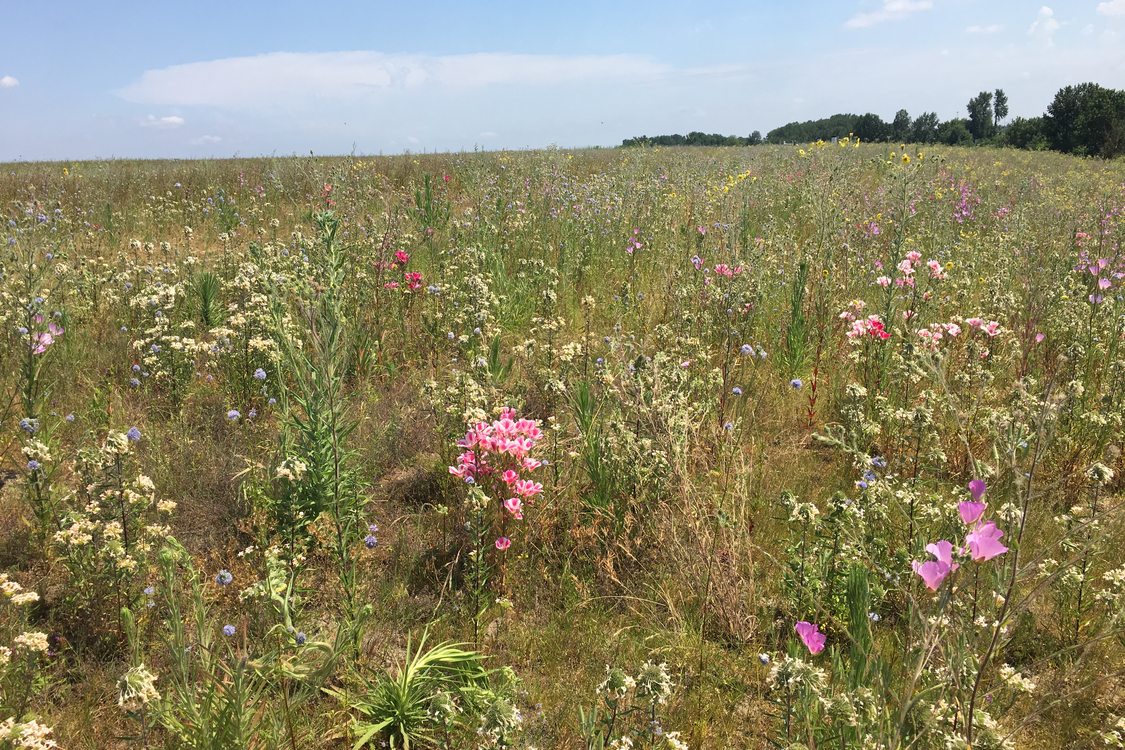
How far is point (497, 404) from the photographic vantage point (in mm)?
3348

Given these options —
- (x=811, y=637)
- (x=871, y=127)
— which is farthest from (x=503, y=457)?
(x=871, y=127)

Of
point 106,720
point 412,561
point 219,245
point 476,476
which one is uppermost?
point 219,245

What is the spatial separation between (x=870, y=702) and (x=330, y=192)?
6.57 metres

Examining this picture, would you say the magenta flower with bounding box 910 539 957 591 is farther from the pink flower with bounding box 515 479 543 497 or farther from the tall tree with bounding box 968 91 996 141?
the tall tree with bounding box 968 91 996 141

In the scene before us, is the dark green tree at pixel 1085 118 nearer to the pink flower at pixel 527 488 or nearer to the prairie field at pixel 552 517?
the prairie field at pixel 552 517

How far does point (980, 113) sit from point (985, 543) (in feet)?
304

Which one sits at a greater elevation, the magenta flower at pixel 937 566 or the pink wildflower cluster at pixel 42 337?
the pink wildflower cluster at pixel 42 337

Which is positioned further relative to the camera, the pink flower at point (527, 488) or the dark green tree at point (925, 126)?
the dark green tree at point (925, 126)

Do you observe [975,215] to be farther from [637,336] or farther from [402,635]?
[402,635]

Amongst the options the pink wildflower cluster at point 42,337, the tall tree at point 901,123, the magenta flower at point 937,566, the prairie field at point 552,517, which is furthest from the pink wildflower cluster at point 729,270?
the tall tree at point 901,123

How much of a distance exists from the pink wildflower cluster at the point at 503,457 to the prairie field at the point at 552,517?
17 mm

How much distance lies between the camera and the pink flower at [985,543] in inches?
53.3

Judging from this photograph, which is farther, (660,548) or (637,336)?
(637,336)

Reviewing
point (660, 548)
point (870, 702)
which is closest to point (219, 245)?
point (660, 548)
